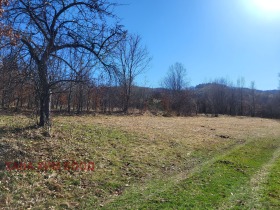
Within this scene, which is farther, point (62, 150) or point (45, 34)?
point (45, 34)

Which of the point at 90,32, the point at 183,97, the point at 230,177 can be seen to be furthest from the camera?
the point at 183,97

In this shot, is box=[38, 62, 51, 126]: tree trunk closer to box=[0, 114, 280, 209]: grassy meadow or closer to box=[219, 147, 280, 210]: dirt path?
box=[0, 114, 280, 209]: grassy meadow

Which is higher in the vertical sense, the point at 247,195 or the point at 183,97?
the point at 183,97

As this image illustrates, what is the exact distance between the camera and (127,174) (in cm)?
823

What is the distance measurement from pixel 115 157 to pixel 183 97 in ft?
127

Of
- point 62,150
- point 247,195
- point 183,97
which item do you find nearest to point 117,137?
point 62,150

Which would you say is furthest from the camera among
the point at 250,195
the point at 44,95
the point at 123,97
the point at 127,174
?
the point at 123,97

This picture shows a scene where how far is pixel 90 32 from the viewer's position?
10789mm

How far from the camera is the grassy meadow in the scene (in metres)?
6.01

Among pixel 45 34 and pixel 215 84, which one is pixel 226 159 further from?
pixel 215 84
